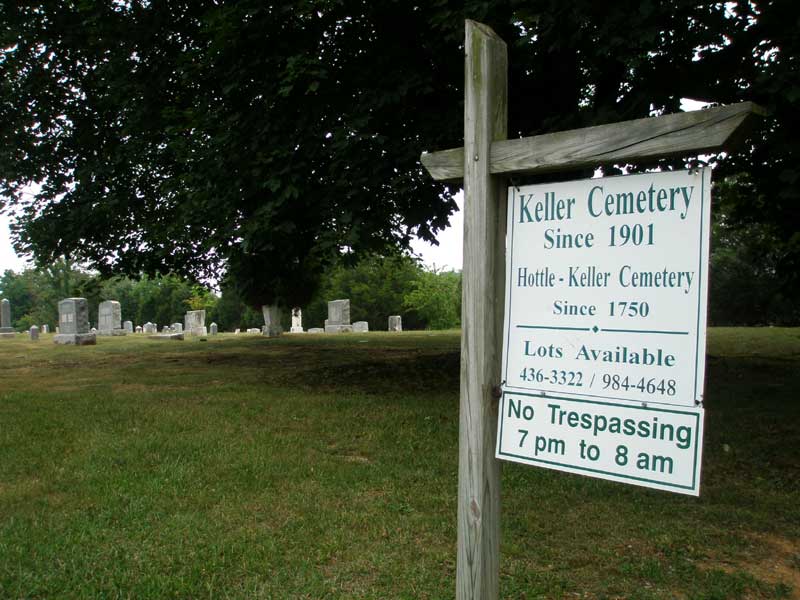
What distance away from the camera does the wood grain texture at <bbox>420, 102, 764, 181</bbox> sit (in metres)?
2.41

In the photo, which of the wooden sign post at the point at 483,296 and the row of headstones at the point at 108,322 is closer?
the wooden sign post at the point at 483,296

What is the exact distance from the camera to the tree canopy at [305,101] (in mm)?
7043

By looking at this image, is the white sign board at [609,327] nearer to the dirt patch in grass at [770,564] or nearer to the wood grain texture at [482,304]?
the wood grain texture at [482,304]

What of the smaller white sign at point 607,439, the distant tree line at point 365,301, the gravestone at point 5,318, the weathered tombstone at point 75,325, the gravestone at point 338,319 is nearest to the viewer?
the smaller white sign at point 607,439

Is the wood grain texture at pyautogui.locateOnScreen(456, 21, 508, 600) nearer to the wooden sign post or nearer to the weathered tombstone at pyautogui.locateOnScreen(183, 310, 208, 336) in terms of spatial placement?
the wooden sign post

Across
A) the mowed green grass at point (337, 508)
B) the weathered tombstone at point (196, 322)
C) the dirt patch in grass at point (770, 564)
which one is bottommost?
the dirt patch in grass at point (770, 564)

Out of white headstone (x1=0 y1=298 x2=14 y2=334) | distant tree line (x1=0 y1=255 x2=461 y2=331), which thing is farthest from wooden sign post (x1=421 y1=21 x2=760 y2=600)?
distant tree line (x1=0 y1=255 x2=461 y2=331)

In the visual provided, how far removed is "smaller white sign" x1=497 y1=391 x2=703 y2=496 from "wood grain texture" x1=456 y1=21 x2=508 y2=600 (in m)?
0.12

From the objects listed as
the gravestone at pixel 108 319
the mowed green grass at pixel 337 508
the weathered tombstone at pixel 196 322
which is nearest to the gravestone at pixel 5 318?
the gravestone at pixel 108 319

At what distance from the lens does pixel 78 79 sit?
15078 millimetres

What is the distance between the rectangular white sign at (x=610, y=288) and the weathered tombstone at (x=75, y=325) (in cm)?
2344

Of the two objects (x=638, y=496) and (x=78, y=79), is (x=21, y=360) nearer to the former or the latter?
(x=78, y=79)

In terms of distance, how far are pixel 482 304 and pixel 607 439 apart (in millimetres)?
749

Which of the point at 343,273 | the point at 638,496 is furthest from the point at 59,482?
the point at 343,273
